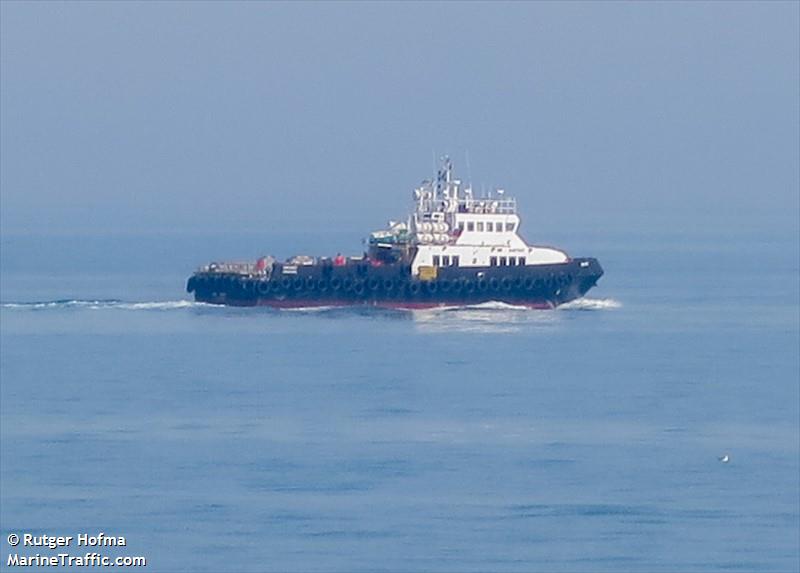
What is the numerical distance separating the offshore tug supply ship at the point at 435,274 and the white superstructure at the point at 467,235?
33 millimetres

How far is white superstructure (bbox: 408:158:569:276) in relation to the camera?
8044 centimetres

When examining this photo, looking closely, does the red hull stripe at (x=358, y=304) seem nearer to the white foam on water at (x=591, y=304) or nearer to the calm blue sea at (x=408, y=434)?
the calm blue sea at (x=408, y=434)

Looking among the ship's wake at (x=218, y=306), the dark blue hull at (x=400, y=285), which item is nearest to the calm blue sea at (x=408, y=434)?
the ship's wake at (x=218, y=306)

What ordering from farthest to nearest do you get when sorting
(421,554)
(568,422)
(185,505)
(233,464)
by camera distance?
1. (568,422)
2. (233,464)
3. (185,505)
4. (421,554)

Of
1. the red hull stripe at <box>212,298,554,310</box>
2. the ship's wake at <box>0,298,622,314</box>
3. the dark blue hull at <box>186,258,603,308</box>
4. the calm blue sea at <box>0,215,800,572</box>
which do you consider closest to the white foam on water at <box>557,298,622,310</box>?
the ship's wake at <box>0,298,622,314</box>

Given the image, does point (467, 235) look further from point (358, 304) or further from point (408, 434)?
point (408, 434)

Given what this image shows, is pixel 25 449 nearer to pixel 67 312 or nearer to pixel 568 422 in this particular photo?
pixel 568 422

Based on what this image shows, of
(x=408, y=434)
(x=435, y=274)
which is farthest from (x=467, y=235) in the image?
(x=408, y=434)

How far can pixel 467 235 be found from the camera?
8075 centimetres

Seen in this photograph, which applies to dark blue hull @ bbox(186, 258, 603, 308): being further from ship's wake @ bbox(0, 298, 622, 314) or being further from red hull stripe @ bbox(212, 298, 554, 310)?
ship's wake @ bbox(0, 298, 622, 314)

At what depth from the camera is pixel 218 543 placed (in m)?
40.1

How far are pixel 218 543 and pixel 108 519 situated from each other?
8.37ft

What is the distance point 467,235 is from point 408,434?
29.6 metres

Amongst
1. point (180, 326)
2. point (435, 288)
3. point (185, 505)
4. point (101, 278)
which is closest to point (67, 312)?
point (180, 326)
